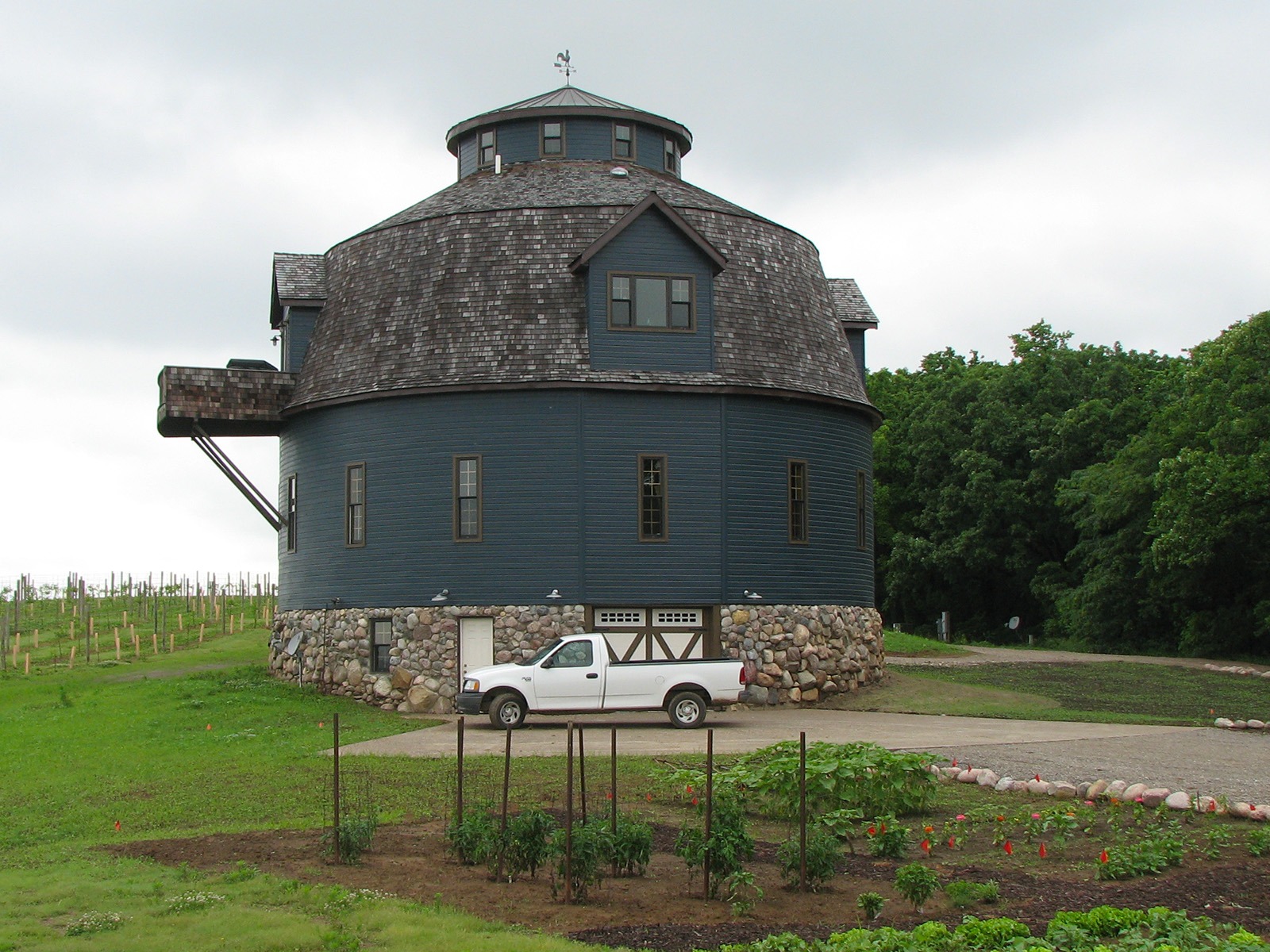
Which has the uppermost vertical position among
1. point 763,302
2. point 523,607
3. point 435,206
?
point 435,206

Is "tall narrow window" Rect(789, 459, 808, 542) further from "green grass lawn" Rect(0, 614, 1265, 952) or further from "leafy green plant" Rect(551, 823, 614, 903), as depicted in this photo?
"leafy green plant" Rect(551, 823, 614, 903)

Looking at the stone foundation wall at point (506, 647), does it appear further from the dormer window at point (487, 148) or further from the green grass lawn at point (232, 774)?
the dormer window at point (487, 148)

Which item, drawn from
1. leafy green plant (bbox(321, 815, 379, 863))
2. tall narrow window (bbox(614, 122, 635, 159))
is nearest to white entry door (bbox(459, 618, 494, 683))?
tall narrow window (bbox(614, 122, 635, 159))

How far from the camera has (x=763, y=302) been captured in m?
30.6

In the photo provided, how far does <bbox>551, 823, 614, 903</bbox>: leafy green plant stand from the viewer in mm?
11516

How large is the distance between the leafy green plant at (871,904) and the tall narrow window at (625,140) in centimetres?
2720

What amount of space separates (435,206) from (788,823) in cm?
2101

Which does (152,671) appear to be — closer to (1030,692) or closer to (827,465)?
(827,465)

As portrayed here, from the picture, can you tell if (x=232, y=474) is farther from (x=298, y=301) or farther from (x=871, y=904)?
(x=871, y=904)

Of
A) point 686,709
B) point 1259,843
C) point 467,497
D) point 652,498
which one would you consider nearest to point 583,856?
point 1259,843

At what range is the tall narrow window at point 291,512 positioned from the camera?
32.3 meters

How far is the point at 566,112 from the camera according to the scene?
35188 millimetres

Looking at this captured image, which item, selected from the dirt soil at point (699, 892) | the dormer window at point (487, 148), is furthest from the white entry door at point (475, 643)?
the dirt soil at point (699, 892)

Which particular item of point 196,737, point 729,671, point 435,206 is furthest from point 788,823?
point 435,206
